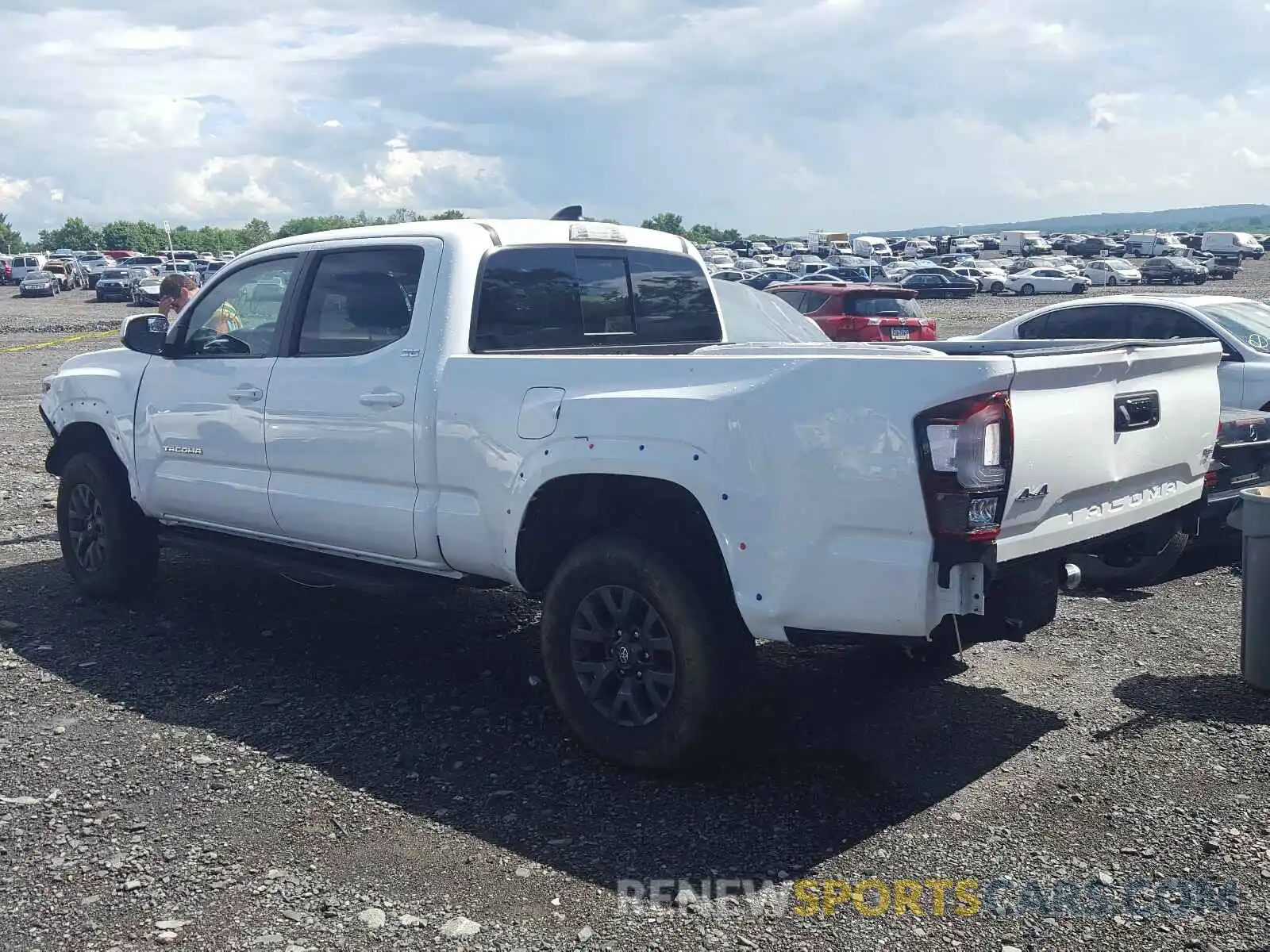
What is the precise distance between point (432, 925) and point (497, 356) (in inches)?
90.5

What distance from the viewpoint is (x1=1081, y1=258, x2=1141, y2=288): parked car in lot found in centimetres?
5747

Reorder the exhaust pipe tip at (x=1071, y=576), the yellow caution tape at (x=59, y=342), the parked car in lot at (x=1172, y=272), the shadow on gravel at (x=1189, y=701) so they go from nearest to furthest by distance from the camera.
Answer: the exhaust pipe tip at (x=1071, y=576) < the shadow on gravel at (x=1189, y=701) < the yellow caution tape at (x=59, y=342) < the parked car in lot at (x=1172, y=272)

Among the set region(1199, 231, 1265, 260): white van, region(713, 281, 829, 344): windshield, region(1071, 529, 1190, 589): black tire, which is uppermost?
region(1199, 231, 1265, 260): white van

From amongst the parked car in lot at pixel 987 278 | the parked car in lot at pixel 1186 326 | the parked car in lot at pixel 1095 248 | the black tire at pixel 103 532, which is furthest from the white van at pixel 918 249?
the black tire at pixel 103 532

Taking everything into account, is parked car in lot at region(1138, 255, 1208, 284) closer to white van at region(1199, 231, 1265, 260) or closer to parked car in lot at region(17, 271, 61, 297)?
white van at region(1199, 231, 1265, 260)

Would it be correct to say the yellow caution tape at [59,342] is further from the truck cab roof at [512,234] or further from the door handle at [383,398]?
the door handle at [383,398]

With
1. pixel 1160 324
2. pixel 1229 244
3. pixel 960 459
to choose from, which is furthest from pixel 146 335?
pixel 1229 244

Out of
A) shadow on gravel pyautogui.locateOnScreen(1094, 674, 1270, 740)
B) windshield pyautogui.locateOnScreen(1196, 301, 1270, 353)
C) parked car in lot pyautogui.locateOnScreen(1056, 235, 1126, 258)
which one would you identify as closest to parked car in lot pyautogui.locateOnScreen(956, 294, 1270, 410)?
windshield pyautogui.locateOnScreen(1196, 301, 1270, 353)

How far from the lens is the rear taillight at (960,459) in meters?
3.72

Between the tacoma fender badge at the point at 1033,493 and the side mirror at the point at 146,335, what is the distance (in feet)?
15.4

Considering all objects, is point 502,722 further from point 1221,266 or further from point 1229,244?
point 1229,244

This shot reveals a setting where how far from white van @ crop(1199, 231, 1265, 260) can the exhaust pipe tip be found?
74939mm

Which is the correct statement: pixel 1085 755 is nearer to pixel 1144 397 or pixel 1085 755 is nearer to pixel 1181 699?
pixel 1181 699

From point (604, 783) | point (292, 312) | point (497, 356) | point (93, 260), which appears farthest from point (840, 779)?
point (93, 260)
